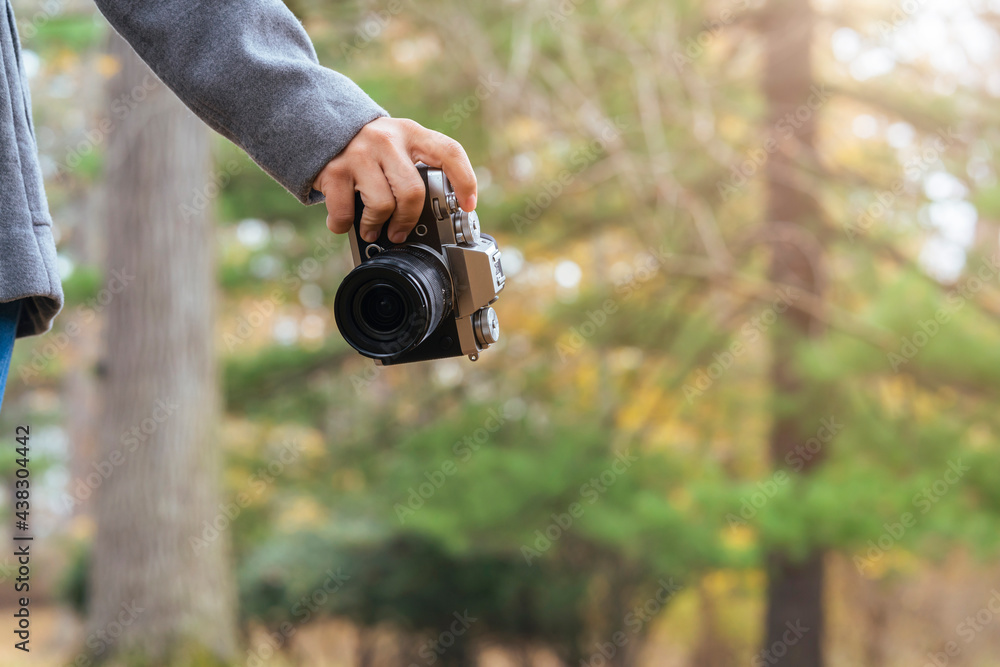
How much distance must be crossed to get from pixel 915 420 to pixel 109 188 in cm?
473

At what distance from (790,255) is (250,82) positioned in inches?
221

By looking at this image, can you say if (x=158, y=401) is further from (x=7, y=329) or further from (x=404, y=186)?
(x=404, y=186)

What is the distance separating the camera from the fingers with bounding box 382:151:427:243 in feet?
3.09

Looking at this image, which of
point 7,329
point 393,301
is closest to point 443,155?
point 393,301

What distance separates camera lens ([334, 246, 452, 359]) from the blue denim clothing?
0.34 metres

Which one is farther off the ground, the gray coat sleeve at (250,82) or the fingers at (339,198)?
the gray coat sleeve at (250,82)

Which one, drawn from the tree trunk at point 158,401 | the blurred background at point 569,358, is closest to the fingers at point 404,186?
the blurred background at point 569,358

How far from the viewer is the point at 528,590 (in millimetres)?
6746

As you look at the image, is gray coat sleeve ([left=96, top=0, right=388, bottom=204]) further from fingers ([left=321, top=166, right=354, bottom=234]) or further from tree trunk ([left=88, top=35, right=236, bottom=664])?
tree trunk ([left=88, top=35, right=236, bottom=664])

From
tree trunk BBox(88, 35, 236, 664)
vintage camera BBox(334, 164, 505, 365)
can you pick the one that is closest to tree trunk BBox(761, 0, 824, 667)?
tree trunk BBox(88, 35, 236, 664)

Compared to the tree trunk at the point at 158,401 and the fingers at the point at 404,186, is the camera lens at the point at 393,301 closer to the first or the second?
the fingers at the point at 404,186

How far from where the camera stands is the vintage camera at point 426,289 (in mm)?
1011

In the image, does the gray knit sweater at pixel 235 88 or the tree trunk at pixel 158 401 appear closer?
the gray knit sweater at pixel 235 88

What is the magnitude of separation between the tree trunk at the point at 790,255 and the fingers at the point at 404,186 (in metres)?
4.70
